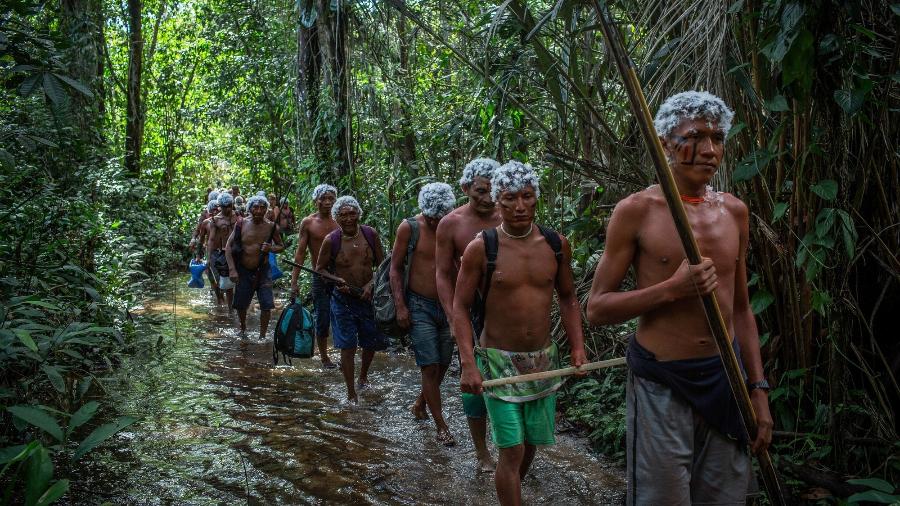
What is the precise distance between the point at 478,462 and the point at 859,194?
113 inches

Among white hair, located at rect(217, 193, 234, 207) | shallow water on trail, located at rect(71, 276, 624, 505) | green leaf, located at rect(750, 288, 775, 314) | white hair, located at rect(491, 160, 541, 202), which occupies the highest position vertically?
white hair, located at rect(217, 193, 234, 207)

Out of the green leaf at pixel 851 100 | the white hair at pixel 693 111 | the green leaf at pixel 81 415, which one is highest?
the green leaf at pixel 851 100

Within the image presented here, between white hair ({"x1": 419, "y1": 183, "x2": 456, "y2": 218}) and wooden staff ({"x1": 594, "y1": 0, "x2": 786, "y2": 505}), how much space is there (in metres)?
3.65

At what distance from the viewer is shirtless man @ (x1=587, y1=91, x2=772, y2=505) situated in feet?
9.63

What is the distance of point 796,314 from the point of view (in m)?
4.43

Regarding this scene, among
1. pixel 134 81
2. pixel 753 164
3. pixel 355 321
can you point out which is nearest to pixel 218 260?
pixel 355 321

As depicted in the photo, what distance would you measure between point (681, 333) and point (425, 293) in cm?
362

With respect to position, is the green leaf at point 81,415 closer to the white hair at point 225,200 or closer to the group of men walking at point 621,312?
the group of men walking at point 621,312

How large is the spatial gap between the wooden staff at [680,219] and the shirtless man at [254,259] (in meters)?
8.54

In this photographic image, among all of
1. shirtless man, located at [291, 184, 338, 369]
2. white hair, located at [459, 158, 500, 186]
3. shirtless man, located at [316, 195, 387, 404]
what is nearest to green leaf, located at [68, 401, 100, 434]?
white hair, located at [459, 158, 500, 186]

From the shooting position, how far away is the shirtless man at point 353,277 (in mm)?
7805

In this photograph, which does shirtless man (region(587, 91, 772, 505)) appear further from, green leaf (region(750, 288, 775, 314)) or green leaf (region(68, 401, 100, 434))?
green leaf (region(68, 401, 100, 434))

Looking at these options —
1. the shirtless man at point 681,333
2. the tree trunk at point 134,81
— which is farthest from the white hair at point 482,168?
the tree trunk at point 134,81

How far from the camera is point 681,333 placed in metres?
2.99
